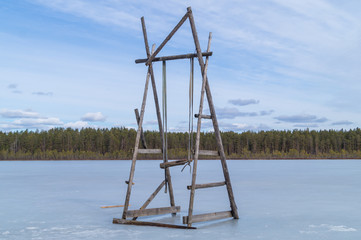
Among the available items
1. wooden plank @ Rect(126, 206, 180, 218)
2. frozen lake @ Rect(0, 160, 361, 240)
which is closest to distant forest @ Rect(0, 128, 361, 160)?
frozen lake @ Rect(0, 160, 361, 240)

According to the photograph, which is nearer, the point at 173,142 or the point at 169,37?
the point at 169,37

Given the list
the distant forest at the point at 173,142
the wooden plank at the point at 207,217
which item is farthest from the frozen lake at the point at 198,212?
the distant forest at the point at 173,142

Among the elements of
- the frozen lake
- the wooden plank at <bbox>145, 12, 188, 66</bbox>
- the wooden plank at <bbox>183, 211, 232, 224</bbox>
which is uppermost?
the wooden plank at <bbox>145, 12, 188, 66</bbox>

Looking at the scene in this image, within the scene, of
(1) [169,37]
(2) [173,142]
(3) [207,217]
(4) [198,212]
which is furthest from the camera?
(2) [173,142]

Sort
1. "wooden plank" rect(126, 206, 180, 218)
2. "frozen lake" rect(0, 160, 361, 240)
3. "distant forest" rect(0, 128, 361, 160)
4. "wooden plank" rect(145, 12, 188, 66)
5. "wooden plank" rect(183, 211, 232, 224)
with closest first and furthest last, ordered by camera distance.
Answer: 1. "frozen lake" rect(0, 160, 361, 240)
2. "wooden plank" rect(183, 211, 232, 224)
3. "wooden plank" rect(145, 12, 188, 66)
4. "wooden plank" rect(126, 206, 180, 218)
5. "distant forest" rect(0, 128, 361, 160)

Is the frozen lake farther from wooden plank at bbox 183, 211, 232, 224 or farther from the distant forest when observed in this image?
the distant forest

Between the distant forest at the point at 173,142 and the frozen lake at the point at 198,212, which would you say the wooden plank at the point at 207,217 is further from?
the distant forest at the point at 173,142

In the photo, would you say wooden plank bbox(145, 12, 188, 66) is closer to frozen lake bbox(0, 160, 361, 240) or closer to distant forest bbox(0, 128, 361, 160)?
frozen lake bbox(0, 160, 361, 240)

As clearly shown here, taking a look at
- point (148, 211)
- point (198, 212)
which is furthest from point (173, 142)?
point (148, 211)

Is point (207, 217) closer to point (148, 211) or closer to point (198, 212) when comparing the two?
point (148, 211)

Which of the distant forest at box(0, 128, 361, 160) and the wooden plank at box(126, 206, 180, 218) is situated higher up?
the distant forest at box(0, 128, 361, 160)

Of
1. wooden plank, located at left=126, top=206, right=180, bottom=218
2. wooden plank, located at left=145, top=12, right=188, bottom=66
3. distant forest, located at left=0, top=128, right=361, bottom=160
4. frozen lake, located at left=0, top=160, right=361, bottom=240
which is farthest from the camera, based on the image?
distant forest, located at left=0, top=128, right=361, bottom=160

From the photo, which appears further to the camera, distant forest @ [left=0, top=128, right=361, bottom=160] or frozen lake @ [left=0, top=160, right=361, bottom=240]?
distant forest @ [left=0, top=128, right=361, bottom=160]

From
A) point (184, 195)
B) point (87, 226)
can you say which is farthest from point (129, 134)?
point (87, 226)
